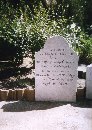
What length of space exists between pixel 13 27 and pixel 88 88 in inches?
107

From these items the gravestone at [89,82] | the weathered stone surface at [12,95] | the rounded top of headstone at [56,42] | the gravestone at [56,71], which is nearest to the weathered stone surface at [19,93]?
the weathered stone surface at [12,95]

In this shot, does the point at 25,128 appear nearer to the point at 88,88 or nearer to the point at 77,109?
the point at 77,109

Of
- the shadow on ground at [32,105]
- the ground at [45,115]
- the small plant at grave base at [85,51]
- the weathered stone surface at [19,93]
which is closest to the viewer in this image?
the ground at [45,115]

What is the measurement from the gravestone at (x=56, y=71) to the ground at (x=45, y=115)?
7.9 inches

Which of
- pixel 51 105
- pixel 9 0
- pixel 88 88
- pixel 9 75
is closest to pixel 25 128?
pixel 51 105

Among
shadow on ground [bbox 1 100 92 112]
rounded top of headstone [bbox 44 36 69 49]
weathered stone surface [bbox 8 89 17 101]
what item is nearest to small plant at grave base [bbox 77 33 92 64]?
shadow on ground [bbox 1 100 92 112]

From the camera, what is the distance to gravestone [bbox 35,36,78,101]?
704cm

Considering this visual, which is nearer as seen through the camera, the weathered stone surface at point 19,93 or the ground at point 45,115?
the ground at point 45,115

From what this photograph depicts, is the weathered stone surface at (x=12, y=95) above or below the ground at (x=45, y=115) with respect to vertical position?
above

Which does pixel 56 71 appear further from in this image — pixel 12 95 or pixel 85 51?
pixel 85 51

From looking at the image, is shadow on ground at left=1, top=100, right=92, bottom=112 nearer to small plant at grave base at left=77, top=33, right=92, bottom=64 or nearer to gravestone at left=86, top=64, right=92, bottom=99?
gravestone at left=86, top=64, right=92, bottom=99

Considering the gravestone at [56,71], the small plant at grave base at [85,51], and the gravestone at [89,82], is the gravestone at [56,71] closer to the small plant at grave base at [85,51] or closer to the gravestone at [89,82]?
the gravestone at [89,82]

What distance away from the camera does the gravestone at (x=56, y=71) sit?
704cm

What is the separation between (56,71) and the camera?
7172 mm
